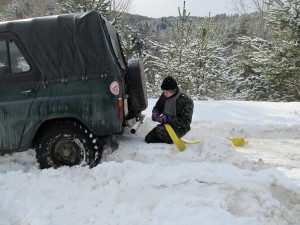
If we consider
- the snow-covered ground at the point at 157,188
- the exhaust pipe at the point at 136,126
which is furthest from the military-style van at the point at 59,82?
the snow-covered ground at the point at 157,188

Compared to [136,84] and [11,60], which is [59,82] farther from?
[136,84]

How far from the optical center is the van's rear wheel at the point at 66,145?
4258mm

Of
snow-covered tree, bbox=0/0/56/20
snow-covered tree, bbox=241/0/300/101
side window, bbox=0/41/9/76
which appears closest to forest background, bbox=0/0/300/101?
snow-covered tree, bbox=241/0/300/101

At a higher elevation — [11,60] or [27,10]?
[27,10]

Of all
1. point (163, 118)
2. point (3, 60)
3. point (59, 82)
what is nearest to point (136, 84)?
point (163, 118)

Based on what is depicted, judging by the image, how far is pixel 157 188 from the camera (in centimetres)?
355

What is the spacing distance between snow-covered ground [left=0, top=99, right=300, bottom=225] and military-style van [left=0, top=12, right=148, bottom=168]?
1.57 feet

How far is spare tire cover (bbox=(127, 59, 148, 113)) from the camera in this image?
4648 millimetres

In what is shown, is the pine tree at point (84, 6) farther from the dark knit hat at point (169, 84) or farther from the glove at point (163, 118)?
the glove at point (163, 118)

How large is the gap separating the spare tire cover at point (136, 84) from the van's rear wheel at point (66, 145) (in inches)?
34.6

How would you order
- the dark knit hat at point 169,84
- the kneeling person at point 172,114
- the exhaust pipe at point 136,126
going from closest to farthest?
the exhaust pipe at point 136,126 → the kneeling person at point 172,114 → the dark knit hat at point 169,84

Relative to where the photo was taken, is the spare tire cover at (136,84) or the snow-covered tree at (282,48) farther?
the snow-covered tree at (282,48)

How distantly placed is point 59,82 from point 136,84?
1114 mm

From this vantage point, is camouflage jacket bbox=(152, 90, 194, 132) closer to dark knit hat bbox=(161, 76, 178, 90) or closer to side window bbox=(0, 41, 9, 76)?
dark knit hat bbox=(161, 76, 178, 90)
